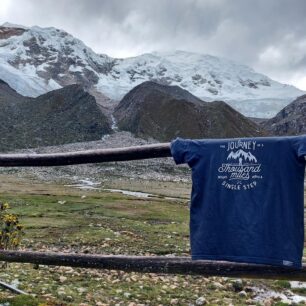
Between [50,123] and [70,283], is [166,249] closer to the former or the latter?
[70,283]

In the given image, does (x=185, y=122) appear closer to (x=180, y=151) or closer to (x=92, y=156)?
(x=92, y=156)

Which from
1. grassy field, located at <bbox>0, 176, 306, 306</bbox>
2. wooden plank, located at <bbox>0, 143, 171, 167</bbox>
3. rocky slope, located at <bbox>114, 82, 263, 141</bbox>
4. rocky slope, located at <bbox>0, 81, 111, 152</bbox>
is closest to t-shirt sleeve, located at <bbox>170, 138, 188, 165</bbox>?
wooden plank, located at <bbox>0, 143, 171, 167</bbox>

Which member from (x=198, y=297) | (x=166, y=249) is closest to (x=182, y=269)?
(x=198, y=297)

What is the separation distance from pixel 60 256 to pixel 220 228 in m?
2.58

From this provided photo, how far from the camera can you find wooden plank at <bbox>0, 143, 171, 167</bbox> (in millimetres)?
7145

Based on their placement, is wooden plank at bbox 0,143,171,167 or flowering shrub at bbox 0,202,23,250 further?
flowering shrub at bbox 0,202,23,250

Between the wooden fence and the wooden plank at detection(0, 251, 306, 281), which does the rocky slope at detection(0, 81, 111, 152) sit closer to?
the wooden fence

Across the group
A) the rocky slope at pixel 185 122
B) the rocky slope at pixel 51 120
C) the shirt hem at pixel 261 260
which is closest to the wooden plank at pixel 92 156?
the shirt hem at pixel 261 260

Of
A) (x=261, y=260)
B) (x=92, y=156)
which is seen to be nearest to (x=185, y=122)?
(x=92, y=156)

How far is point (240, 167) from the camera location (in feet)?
20.5

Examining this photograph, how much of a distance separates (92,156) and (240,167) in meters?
2.45

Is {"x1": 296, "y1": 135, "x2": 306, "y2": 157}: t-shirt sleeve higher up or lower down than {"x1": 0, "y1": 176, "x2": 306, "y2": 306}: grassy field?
higher up

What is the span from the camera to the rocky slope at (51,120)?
151125 mm

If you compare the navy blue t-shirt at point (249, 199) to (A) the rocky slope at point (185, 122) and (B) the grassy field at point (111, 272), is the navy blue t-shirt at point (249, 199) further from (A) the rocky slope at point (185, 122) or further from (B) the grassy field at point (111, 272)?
(A) the rocky slope at point (185, 122)
